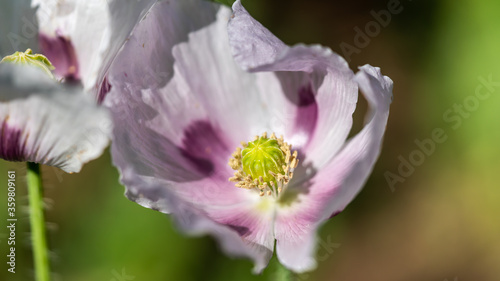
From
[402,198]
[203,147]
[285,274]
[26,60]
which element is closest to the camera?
[285,274]

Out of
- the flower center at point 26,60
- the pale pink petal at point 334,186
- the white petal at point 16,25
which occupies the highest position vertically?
the pale pink petal at point 334,186

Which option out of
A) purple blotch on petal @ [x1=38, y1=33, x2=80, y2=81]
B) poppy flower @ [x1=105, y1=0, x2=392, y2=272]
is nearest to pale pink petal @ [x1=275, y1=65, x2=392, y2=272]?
poppy flower @ [x1=105, y1=0, x2=392, y2=272]

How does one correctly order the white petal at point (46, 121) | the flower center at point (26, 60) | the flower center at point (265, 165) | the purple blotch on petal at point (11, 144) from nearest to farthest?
the white petal at point (46, 121)
the purple blotch on petal at point (11, 144)
the flower center at point (26, 60)
the flower center at point (265, 165)

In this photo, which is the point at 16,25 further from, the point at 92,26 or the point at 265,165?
the point at 265,165

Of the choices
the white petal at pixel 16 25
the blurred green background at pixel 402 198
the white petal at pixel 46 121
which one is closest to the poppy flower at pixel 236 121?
the white petal at pixel 46 121

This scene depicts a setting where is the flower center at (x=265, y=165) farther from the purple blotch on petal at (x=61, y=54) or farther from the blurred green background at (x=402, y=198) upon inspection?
the blurred green background at (x=402, y=198)

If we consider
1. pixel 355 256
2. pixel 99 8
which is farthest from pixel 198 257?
pixel 99 8

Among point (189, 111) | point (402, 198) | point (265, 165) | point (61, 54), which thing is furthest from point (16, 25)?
point (402, 198)
